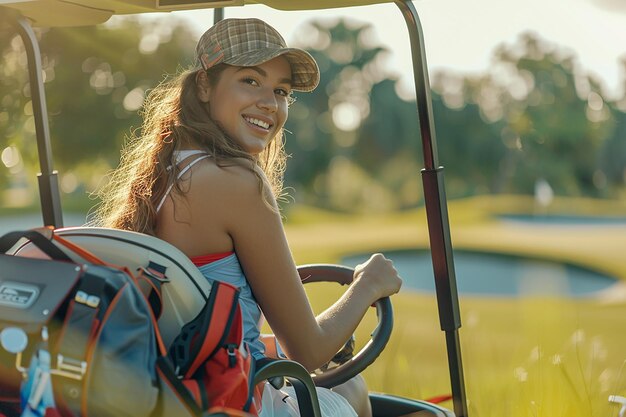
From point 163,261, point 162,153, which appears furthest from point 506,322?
point 163,261

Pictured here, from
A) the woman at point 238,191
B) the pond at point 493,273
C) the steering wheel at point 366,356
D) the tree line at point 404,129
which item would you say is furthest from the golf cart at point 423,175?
the tree line at point 404,129

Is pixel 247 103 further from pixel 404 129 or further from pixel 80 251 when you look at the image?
pixel 404 129

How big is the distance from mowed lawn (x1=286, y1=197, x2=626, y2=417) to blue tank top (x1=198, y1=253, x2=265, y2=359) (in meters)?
1.43

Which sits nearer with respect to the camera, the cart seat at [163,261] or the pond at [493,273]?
the cart seat at [163,261]

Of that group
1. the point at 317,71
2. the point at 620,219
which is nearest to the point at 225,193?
the point at 317,71

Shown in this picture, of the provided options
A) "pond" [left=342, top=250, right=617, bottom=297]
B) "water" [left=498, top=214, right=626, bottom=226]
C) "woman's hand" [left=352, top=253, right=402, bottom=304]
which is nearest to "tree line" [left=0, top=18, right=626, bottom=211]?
"water" [left=498, top=214, right=626, bottom=226]

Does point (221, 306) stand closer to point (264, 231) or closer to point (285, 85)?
point (264, 231)

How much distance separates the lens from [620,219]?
926 inches

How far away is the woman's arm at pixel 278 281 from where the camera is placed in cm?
187

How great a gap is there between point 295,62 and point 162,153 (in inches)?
14.8

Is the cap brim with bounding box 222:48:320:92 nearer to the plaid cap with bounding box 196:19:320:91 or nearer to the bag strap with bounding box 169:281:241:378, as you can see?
the plaid cap with bounding box 196:19:320:91

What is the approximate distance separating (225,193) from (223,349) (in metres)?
0.39

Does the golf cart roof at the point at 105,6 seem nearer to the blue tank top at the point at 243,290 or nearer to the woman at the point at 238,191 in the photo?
the woman at the point at 238,191

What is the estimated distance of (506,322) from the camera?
15016 mm
